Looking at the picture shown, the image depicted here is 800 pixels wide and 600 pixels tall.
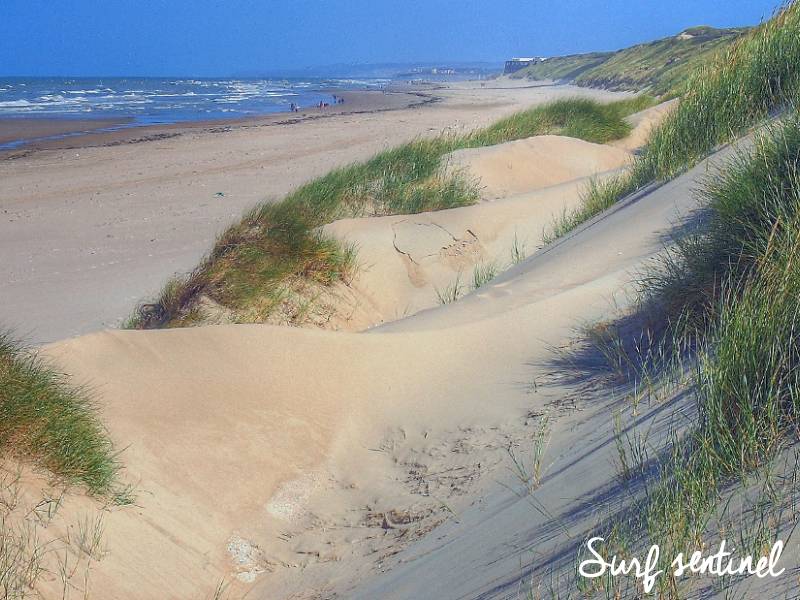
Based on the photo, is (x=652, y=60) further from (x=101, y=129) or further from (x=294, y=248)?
(x=294, y=248)

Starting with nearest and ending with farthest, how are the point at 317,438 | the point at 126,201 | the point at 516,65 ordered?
the point at 317,438
the point at 126,201
the point at 516,65

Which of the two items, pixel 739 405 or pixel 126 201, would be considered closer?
pixel 739 405

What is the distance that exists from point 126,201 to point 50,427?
11330 mm

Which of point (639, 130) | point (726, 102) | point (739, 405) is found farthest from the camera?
point (639, 130)

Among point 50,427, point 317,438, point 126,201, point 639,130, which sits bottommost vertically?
point 317,438

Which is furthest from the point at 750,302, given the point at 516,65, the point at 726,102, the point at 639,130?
the point at 516,65

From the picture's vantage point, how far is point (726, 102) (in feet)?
24.3

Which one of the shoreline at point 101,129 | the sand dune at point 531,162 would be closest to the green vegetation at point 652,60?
the shoreline at point 101,129

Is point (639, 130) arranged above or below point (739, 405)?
above

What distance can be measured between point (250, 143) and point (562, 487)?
20.6 meters

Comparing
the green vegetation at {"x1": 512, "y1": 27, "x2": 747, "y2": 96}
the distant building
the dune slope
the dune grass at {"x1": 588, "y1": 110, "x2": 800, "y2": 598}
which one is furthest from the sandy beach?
the distant building

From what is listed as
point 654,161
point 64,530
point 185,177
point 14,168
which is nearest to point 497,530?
point 64,530

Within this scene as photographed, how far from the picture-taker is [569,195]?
9922 millimetres

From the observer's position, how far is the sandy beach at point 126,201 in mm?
8523
